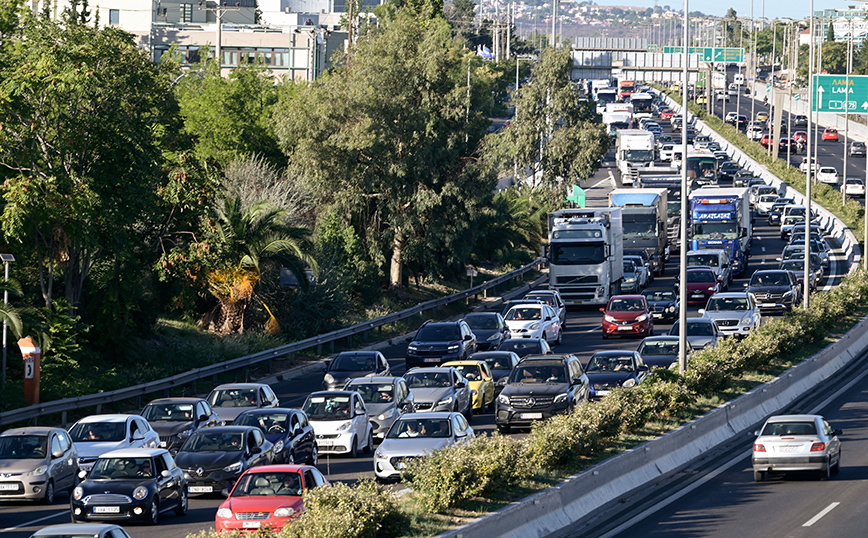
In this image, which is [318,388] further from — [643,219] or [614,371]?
[643,219]

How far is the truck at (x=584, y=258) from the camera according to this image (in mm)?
50844

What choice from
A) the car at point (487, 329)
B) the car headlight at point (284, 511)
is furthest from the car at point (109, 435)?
the car at point (487, 329)

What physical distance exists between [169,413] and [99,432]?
2454 mm

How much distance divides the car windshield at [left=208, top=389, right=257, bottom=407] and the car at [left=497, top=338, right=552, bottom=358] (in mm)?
10008

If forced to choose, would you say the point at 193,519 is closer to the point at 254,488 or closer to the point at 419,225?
the point at 254,488

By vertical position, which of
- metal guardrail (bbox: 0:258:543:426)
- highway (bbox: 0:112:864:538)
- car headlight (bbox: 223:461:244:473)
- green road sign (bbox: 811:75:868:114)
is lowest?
highway (bbox: 0:112:864:538)

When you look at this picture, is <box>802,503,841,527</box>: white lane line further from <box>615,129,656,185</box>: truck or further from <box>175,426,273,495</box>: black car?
<box>615,129,656,185</box>: truck

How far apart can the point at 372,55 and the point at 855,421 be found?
93.6ft

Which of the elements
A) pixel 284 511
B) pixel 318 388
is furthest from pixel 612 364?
pixel 284 511

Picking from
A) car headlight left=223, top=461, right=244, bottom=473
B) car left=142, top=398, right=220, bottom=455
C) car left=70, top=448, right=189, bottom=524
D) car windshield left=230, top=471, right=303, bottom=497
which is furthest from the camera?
car left=142, top=398, right=220, bottom=455

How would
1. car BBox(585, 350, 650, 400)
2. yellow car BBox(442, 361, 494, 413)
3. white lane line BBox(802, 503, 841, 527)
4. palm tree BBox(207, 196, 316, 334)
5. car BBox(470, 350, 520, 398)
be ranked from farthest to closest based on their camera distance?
palm tree BBox(207, 196, 316, 334), car BBox(470, 350, 520, 398), yellow car BBox(442, 361, 494, 413), car BBox(585, 350, 650, 400), white lane line BBox(802, 503, 841, 527)

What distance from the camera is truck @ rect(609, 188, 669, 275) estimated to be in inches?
2392

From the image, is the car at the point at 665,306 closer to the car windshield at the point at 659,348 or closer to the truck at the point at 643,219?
the truck at the point at 643,219

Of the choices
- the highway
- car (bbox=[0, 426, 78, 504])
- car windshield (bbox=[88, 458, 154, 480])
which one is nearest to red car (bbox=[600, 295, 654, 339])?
the highway
